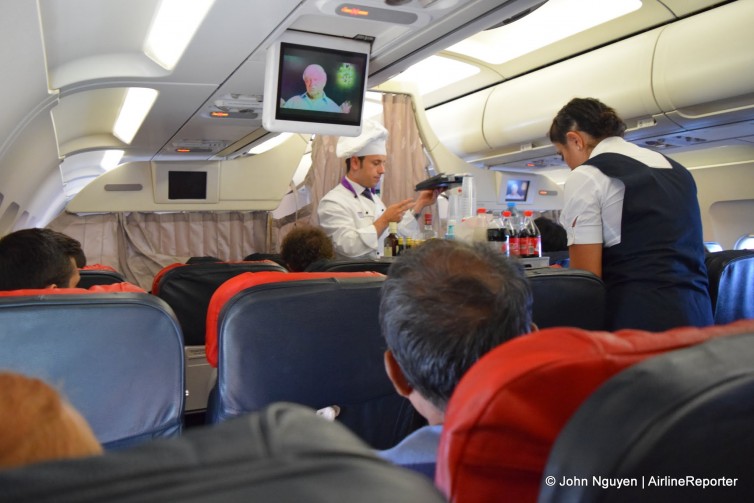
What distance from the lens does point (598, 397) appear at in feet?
1.99

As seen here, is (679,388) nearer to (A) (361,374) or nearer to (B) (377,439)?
(A) (361,374)

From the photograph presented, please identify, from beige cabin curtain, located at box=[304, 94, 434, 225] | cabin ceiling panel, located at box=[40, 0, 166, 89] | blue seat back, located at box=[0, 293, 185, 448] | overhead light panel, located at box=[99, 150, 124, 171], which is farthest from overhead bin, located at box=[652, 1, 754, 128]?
overhead light panel, located at box=[99, 150, 124, 171]

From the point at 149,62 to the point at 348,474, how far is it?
152 inches

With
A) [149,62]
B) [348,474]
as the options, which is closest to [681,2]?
[149,62]

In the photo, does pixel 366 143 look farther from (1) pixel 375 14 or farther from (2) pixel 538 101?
(1) pixel 375 14

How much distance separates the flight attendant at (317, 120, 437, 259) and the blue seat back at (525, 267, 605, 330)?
2.34 metres

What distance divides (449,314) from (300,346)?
0.96 meters

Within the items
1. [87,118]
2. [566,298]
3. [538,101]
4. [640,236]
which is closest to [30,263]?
[566,298]

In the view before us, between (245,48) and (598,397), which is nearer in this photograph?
(598,397)

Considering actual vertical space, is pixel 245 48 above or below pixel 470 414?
above

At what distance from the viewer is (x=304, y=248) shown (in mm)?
3314

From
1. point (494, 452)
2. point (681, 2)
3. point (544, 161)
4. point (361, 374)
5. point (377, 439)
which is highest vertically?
point (681, 2)

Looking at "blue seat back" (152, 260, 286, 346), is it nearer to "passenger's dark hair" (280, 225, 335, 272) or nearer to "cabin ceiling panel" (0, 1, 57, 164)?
"passenger's dark hair" (280, 225, 335, 272)

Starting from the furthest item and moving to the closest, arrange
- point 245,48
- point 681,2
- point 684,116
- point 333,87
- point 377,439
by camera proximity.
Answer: point 684,116, point 681,2, point 333,87, point 245,48, point 377,439
